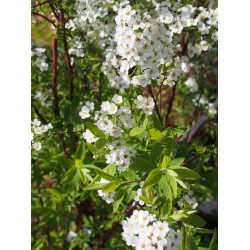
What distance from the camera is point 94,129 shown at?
174cm

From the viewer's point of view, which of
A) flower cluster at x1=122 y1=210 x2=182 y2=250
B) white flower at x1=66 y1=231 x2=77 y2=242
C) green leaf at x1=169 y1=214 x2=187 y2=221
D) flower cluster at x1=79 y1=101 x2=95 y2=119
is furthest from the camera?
white flower at x1=66 y1=231 x2=77 y2=242

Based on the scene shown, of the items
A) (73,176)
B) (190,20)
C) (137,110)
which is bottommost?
(73,176)

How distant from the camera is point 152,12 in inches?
87.5

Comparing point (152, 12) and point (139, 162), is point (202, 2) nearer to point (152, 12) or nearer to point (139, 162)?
point (152, 12)

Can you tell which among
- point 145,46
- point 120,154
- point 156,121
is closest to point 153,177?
point 120,154

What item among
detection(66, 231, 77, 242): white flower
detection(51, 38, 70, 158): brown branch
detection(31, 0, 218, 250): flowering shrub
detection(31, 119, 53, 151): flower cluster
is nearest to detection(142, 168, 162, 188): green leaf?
detection(31, 0, 218, 250): flowering shrub

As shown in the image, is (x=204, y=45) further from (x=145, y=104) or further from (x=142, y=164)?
(x=142, y=164)

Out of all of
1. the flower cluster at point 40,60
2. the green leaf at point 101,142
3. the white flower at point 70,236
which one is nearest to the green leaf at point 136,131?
the green leaf at point 101,142

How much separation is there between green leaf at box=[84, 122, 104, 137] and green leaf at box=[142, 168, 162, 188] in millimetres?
279

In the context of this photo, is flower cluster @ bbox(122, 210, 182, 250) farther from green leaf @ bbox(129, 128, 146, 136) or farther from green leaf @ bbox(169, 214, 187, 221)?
green leaf @ bbox(129, 128, 146, 136)

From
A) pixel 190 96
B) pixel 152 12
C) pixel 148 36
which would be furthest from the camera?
pixel 190 96

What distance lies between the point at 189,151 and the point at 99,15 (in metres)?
0.96

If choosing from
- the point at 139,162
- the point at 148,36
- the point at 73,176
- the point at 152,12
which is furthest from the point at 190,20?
the point at 73,176

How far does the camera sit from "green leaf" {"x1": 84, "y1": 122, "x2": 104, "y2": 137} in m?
1.74
